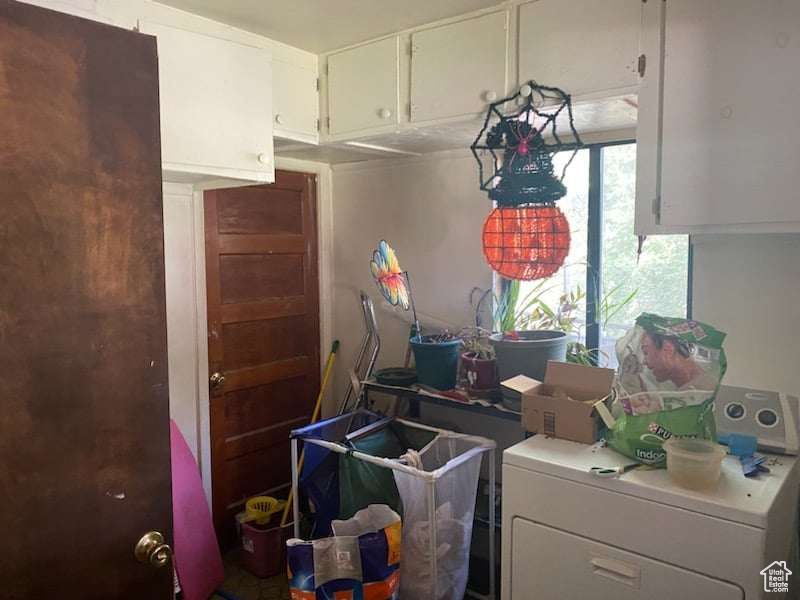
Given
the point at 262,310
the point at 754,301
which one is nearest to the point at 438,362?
the point at 262,310

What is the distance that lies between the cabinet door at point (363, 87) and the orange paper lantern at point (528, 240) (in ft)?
2.53

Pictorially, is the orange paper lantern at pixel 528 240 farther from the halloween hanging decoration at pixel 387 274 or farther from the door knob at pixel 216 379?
the door knob at pixel 216 379

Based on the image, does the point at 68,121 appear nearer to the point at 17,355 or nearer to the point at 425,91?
the point at 17,355

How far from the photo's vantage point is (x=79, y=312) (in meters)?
1.18

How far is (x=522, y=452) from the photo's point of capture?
1833 millimetres

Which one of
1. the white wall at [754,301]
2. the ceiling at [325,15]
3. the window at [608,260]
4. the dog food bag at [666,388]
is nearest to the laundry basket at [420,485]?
the dog food bag at [666,388]

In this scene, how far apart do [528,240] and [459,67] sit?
2.56 ft

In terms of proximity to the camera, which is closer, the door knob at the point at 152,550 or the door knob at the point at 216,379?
the door knob at the point at 152,550

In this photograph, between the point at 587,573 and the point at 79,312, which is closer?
the point at 79,312

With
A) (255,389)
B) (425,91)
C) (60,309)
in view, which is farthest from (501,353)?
(60,309)

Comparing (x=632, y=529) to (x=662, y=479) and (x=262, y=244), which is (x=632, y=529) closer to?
(x=662, y=479)

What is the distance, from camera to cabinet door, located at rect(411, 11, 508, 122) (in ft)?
7.28

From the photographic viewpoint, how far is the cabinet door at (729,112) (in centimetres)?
160

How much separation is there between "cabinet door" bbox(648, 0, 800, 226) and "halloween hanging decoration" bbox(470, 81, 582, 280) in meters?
0.33
